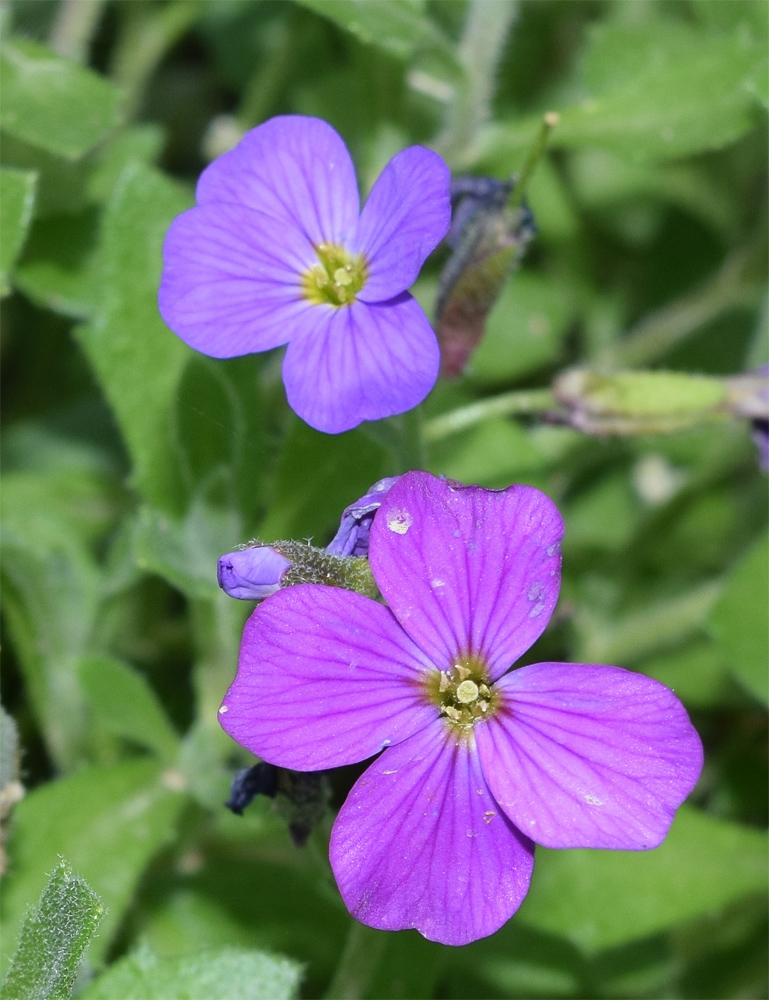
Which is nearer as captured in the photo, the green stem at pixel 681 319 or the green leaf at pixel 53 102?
the green leaf at pixel 53 102

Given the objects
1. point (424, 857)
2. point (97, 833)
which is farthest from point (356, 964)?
point (97, 833)

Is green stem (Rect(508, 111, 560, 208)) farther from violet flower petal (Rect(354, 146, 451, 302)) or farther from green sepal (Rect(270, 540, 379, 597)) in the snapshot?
green sepal (Rect(270, 540, 379, 597))

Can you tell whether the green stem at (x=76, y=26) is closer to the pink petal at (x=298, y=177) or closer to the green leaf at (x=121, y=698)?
the pink petal at (x=298, y=177)

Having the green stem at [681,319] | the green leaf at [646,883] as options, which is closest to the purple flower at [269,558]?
the green leaf at [646,883]

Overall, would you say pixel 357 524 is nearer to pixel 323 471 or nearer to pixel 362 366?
pixel 362 366

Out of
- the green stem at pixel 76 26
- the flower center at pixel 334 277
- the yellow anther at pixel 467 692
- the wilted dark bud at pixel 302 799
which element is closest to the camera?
the yellow anther at pixel 467 692

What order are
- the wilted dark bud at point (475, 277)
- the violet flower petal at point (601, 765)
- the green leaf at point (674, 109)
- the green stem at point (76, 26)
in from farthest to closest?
the green stem at point (76, 26) → the green leaf at point (674, 109) → the wilted dark bud at point (475, 277) → the violet flower petal at point (601, 765)
